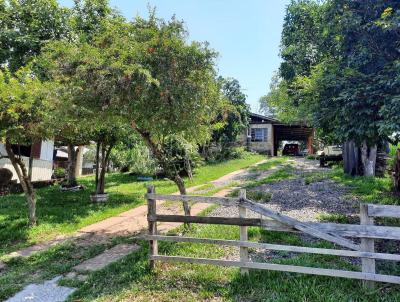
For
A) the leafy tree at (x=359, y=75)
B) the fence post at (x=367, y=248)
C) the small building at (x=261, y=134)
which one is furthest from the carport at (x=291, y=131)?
the fence post at (x=367, y=248)

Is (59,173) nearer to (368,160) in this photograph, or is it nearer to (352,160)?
(352,160)

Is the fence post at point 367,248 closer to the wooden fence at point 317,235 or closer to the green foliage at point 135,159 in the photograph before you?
the wooden fence at point 317,235

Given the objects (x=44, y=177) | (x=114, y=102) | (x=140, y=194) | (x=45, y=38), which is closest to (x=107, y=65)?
(x=114, y=102)

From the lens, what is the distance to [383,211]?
4.19 metres

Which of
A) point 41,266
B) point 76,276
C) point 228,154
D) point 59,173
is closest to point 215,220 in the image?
point 76,276

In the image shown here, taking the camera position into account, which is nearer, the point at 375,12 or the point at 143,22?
the point at 375,12

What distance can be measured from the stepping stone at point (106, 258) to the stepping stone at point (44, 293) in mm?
680

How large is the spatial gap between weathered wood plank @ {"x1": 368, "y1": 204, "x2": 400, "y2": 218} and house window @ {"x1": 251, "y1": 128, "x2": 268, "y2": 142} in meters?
32.2

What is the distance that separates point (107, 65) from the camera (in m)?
5.91

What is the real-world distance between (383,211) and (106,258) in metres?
4.70

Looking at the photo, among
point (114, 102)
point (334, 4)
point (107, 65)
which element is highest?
point (334, 4)

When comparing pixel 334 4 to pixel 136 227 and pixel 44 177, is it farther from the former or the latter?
pixel 44 177

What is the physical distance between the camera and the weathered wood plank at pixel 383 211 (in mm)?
4133

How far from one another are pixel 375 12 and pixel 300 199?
5.71 m
